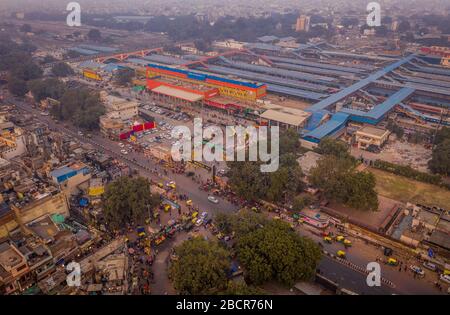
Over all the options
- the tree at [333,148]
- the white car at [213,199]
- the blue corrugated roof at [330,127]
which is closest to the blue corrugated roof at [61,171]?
the white car at [213,199]

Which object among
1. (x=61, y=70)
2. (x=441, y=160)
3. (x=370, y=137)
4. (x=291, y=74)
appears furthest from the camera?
(x=61, y=70)

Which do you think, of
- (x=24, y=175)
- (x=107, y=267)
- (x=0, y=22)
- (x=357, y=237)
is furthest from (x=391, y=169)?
(x=0, y=22)

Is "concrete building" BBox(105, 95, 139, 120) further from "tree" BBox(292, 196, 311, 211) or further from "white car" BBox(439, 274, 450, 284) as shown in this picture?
"white car" BBox(439, 274, 450, 284)

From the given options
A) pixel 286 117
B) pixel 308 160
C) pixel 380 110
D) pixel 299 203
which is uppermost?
pixel 380 110

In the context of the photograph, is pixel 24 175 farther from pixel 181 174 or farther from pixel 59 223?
pixel 181 174

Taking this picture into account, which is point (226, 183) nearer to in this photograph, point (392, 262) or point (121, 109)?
point (392, 262)

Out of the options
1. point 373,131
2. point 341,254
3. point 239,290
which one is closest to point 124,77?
point 373,131
